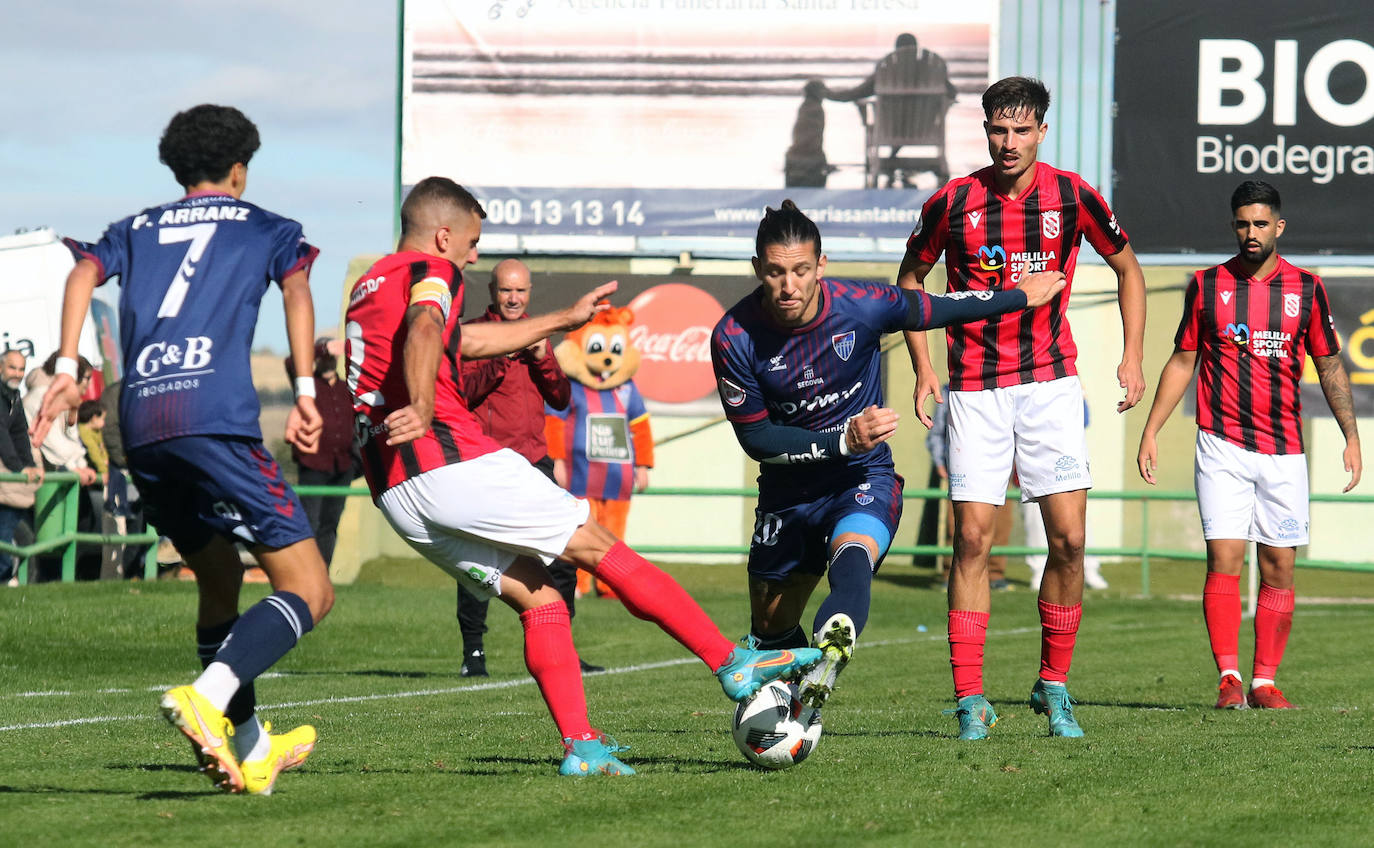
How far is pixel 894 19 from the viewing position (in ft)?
69.6

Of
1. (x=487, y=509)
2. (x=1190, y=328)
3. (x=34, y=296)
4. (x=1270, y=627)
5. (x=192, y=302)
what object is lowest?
(x=1270, y=627)

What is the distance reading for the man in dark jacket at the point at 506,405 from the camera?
9.12 m

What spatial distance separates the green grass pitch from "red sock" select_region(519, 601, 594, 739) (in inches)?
7.4

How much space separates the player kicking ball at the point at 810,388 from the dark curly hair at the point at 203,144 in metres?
1.74

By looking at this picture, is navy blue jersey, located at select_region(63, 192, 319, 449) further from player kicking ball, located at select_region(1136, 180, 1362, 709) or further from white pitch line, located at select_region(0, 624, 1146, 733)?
player kicking ball, located at select_region(1136, 180, 1362, 709)

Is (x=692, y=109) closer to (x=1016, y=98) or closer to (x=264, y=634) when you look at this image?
(x=1016, y=98)

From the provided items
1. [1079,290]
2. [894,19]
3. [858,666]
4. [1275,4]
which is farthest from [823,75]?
[858,666]

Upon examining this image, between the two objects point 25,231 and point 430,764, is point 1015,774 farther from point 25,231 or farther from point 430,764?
point 25,231

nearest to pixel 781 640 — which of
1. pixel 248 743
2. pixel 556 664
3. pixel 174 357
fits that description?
pixel 556 664

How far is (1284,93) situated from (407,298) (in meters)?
17.9

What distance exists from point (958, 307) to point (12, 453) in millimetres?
10669

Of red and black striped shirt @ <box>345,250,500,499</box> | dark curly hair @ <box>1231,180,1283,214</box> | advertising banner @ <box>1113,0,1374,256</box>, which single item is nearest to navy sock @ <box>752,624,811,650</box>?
red and black striped shirt @ <box>345,250,500,499</box>

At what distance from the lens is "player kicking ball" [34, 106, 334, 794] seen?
16.8ft

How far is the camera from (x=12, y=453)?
47.6ft
